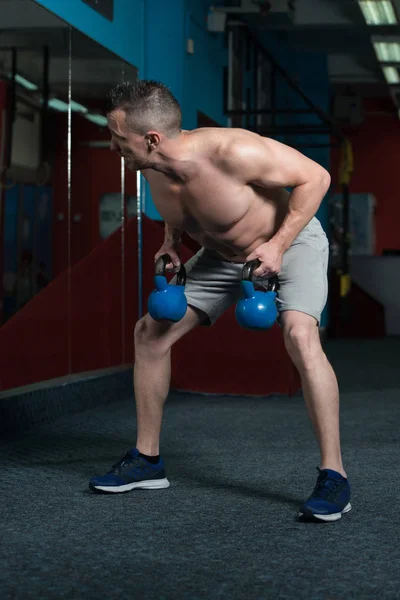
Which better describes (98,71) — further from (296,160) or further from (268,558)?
(268,558)

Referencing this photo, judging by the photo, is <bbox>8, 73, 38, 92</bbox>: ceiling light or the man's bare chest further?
<bbox>8, 73, 38, 92</bbox>: ceiling light

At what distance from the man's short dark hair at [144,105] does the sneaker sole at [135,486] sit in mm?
998

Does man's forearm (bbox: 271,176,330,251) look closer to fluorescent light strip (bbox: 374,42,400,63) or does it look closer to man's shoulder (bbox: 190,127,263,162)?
man's shoulder (bbox: 190,127,263,162)

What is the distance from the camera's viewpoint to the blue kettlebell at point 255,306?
89.6 inches

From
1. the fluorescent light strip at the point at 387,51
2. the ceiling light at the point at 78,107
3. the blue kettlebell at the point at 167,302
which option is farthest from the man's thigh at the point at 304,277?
the fluorescent light strip at the point at 387,51

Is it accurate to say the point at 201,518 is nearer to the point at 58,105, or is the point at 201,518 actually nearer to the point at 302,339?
the point at 302,339

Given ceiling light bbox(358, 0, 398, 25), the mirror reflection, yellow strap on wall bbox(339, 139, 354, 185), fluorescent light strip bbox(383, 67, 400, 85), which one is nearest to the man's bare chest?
the mirror reflection

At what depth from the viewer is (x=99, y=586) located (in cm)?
176

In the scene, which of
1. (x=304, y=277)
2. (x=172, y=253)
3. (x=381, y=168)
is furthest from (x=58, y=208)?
(x=381, y=168)

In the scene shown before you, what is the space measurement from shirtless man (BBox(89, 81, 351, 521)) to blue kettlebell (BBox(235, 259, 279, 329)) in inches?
1.2

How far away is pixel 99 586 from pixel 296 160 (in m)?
1.17

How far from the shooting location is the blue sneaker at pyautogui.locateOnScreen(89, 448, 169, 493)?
2585 millimetres

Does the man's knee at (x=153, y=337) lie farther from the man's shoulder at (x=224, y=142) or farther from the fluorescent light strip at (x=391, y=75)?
the fluorescent light strip at (x=391, y=75)

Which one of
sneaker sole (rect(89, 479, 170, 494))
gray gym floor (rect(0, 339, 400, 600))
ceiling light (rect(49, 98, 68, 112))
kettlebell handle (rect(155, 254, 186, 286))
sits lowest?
gray gym floor (rect(0, 339, 400, 600))
